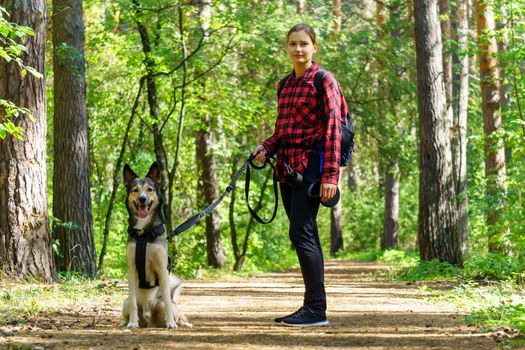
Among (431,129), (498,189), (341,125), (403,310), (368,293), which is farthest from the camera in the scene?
(431,129)

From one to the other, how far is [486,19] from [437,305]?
1199 centimetres

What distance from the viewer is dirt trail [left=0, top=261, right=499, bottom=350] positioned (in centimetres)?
586

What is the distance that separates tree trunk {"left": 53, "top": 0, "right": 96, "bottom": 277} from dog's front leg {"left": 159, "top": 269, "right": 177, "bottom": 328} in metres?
5.72

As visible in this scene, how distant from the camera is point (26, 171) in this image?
10195mm

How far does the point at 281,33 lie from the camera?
19312mm

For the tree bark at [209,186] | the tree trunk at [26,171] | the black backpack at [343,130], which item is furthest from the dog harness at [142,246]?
the tree bark at [209,186]

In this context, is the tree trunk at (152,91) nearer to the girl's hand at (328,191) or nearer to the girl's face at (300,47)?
the girl's face at (300,47)

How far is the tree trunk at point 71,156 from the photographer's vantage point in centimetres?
1222

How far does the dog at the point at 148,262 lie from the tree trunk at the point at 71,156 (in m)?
5.57

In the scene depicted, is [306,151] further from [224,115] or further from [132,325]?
[224,115]

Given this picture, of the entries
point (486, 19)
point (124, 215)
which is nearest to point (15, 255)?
point (486, 19)

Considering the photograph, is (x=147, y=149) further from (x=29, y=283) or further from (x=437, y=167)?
(x=29, y=283)

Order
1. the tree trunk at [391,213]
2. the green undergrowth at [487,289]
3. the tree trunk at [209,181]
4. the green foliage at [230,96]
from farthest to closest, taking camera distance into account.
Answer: the tree trunk at [391,213], the tree trunk at [209,181], the green foliage at [230,96], the green undergrowth at [487,289]

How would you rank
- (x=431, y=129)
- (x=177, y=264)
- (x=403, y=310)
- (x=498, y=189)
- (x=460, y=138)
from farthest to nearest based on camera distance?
(x=460, y=138) < (x=177, y=264) < (x=431, y=129) < (x=498, y=189) < (x=403, y=310)
